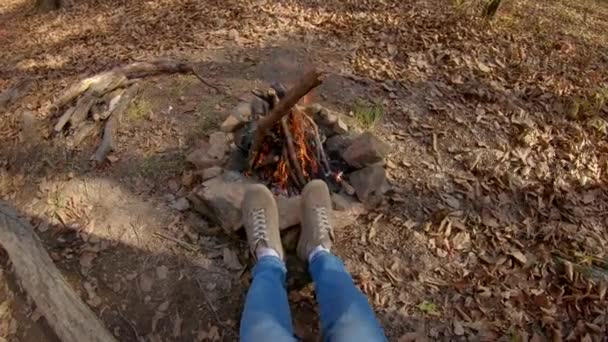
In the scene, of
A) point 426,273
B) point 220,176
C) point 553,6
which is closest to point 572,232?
point 426,273

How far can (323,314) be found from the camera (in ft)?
7.79

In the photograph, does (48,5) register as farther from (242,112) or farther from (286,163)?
(286,163)

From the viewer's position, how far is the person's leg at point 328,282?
219 centimetres

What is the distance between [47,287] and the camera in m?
2.80

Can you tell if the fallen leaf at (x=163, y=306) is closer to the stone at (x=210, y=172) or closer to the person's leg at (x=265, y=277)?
the person's leg at (x=265, y=277)

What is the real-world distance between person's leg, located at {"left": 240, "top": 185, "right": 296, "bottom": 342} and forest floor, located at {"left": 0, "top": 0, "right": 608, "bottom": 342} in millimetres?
283

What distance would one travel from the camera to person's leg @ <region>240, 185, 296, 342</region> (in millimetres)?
2197

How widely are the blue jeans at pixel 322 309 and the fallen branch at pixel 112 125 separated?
187cm

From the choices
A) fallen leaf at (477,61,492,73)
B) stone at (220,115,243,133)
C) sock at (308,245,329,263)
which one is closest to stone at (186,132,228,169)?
stone at (220,115,243,133)

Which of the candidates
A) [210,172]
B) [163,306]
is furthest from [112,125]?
[163,306]

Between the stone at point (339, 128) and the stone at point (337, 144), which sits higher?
the stone at point (339, 128)

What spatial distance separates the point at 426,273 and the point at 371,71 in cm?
243

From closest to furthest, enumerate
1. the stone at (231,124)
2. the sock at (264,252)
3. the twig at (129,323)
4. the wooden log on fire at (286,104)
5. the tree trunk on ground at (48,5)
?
1. the wooden log on fire at (286,104)
2. the twig at (129,323)
3. the sock at (264,252)
4. the stone at (231,124)
5. the tree trunk on ground at (48,5)

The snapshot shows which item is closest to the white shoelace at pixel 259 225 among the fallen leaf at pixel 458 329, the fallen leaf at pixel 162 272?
the fallen leaf at pixel 162 272
